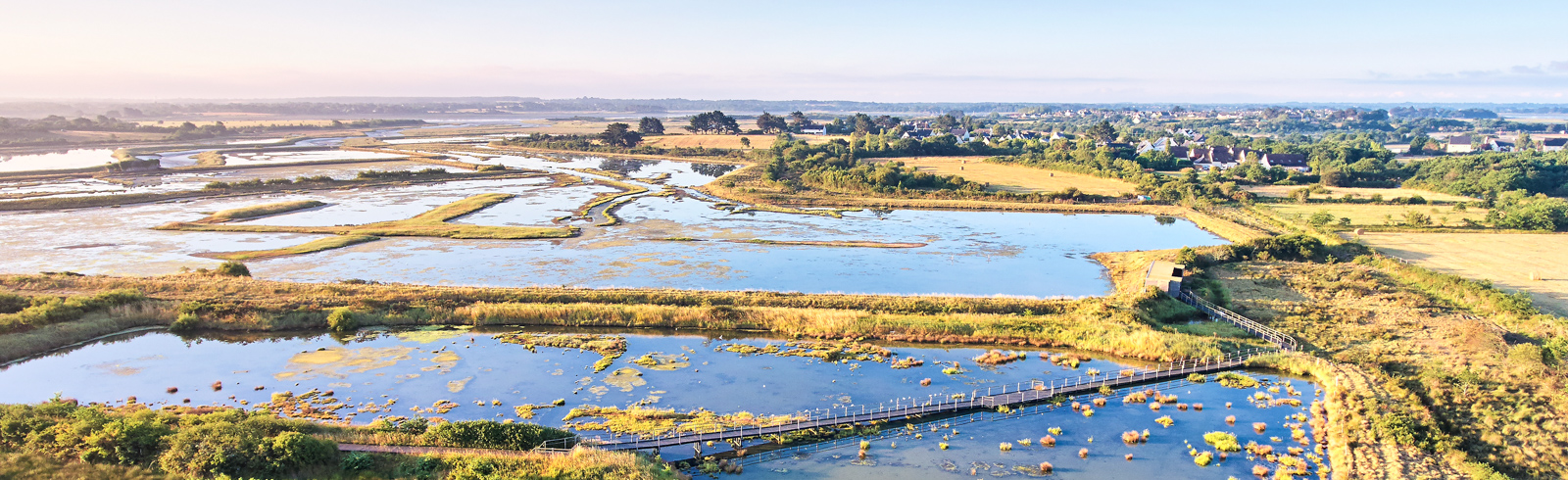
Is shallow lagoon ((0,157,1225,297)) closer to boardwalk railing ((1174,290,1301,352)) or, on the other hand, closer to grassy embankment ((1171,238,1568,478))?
boardwalk railing ((1174,290,1301,352))

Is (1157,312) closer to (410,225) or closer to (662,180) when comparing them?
(410,225)

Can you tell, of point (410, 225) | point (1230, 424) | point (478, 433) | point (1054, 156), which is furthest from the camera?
point (1054, 156)

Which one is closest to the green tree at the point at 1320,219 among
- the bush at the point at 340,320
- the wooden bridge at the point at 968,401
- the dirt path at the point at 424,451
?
the wooden bridge at the point at 968,401

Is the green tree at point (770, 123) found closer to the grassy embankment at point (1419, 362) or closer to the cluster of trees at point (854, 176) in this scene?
the cluster of trees at point (854, 176)

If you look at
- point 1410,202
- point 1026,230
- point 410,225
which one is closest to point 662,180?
point 410,225

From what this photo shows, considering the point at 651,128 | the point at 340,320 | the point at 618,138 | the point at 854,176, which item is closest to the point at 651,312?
the point at 340,320

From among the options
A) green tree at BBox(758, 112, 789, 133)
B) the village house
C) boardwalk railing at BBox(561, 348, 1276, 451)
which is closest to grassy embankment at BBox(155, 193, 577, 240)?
Answer: boardwalk railing at BBox(561, 348, 1276, 451)
